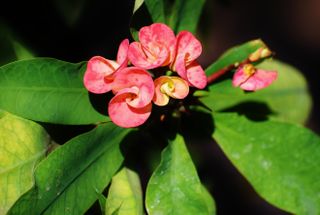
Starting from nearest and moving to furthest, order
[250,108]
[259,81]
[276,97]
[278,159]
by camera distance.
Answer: [259,81]
[278,159]
[250,108]
[276,97]

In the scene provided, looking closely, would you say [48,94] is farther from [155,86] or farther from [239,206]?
[239,206]

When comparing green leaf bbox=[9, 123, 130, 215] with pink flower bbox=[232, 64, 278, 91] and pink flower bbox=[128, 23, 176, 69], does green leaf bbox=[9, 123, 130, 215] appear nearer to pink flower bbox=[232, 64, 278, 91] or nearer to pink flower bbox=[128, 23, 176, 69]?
pink flower bbox=[128, 23, 176, 69]

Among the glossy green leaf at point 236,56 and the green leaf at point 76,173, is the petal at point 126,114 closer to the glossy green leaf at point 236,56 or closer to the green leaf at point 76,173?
the green leaf at point 76,173

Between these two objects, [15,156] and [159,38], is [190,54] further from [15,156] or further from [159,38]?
[15,156]

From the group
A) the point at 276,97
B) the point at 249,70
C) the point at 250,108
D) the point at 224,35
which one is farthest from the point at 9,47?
the point at 224,35

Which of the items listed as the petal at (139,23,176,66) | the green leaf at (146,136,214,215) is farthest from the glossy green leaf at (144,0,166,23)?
the green leaf at (146,136,214,215)

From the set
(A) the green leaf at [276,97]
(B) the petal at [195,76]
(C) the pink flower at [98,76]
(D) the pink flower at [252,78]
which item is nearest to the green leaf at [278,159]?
(A) the green leaf at [276,97]
